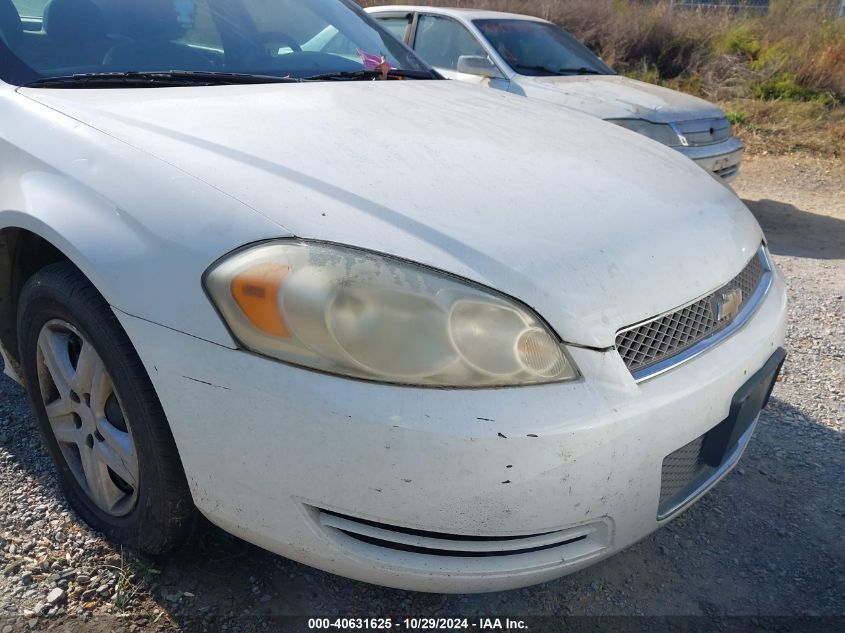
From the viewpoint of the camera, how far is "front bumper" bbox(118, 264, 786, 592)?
4.31 ft

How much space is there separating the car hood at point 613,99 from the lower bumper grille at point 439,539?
4427 millimetres

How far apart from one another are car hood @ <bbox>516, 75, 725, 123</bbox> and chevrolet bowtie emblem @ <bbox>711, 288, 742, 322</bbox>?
379 cm

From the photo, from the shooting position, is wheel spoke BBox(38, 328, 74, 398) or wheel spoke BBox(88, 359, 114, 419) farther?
wheel spoke BBox(38, 328, 74, 398)

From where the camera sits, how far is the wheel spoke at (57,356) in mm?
1867

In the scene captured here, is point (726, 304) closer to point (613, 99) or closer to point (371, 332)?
point (371, 332)

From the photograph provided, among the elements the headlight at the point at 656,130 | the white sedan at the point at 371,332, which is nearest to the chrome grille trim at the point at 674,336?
the white sedan at the point at 371,332

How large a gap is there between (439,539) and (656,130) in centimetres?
472

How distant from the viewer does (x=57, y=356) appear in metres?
1.88

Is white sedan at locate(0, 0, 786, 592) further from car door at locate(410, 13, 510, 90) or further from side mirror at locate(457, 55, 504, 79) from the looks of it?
car door at locate(410, 13, 510, 90)

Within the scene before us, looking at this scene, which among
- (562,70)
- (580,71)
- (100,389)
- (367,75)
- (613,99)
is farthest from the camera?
(580,71)

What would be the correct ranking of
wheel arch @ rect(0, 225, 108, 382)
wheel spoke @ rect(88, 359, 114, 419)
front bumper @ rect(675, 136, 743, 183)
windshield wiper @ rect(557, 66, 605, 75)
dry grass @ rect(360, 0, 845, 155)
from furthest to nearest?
dry grass @ rect(360, 0, 845, 155) → windshield wiper @ rect(557, 66, 605, 75) → front bumper @ rect(675, 136, 743, 183) → wheel arch @ rect(0, 225, 108, 382) → wheel spoke @ rect(88, 359, 114, 419)

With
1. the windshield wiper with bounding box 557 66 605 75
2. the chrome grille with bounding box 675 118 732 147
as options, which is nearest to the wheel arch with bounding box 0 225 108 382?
the chrome grille with bounding box 675 118 732 147

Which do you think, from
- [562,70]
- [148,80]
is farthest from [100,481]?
[562,70]

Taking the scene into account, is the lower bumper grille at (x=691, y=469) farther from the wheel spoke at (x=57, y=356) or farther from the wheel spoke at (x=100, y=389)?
the wheel spoke at (x=57, y=356)
